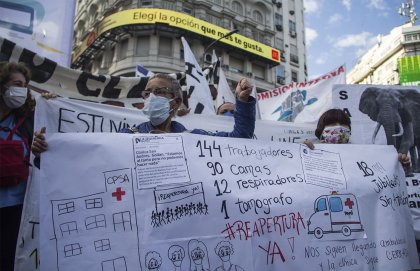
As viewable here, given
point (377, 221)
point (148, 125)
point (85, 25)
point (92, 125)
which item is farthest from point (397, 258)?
point (85, 25)

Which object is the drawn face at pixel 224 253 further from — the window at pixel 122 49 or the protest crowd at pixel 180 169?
the window at pixel 122 49

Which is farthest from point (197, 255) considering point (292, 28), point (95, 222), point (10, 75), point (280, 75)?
point (292, 28)

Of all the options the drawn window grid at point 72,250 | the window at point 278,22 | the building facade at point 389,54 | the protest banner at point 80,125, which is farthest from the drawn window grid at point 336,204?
the building facade at point 389,54

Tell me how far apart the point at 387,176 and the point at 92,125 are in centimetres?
250

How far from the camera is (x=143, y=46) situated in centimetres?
2100

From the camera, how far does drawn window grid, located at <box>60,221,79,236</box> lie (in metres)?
1.51

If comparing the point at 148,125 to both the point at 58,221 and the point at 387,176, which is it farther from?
the point at 387,176

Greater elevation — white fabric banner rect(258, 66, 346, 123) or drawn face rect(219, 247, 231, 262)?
white fabric banner rect(258, 66, 346, 123)

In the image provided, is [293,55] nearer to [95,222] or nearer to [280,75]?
[280,75]

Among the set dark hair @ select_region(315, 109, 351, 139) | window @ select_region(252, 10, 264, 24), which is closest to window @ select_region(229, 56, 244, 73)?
window @ select_region(252, 10, 264, 24)

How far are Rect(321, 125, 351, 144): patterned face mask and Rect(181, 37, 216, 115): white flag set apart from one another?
230 cm

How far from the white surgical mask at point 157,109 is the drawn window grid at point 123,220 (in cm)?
69

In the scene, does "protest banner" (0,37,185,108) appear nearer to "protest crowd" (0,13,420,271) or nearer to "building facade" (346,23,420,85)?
"protest crowd" (0,13,420,271)

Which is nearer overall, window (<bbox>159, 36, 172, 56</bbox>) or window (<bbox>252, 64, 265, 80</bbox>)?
window (<bbox>159, 36, 172, 56</bbox>)
